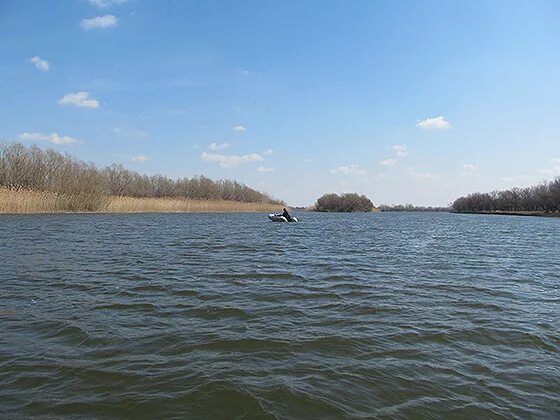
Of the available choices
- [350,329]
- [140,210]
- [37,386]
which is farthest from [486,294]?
[140,210]

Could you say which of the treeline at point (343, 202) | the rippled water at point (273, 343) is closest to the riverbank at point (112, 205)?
the treeline at point (343, 202)

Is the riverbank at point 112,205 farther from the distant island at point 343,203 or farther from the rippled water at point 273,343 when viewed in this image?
the rippled water at point 273,343

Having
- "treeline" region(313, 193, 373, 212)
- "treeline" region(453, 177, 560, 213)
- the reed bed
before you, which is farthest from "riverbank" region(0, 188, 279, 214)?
"treeline" region(453, 177, 560, 213)

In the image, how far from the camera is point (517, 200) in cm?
12306

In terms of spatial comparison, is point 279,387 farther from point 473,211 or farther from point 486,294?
point 473,211

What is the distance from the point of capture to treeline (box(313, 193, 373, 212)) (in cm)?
12769

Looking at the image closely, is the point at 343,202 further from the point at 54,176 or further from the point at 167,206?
the point at 54,176

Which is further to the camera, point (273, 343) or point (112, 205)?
point (112, 205)

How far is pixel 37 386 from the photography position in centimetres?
461

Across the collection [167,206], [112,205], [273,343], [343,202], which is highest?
[343,202]

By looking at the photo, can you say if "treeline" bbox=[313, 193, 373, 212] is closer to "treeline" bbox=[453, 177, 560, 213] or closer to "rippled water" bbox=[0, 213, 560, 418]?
"treeline" bbox=[453, 177, 560, 213]

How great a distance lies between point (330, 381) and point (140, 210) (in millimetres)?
67426

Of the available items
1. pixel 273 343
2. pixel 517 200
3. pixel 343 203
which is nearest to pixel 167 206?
pixel 343 203

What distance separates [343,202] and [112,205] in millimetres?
79364
